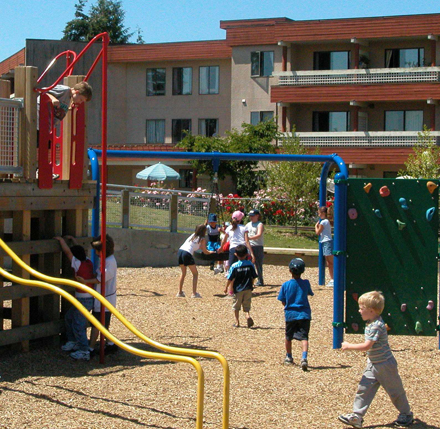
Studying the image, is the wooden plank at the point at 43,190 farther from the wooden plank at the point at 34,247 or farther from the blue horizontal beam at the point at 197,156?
the blue horizontal beam at the point at 197,156

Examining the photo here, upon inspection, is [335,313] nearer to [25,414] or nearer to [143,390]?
[143,390]

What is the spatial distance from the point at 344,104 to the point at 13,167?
3102 centimetres

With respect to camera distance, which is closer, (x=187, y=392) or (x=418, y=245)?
(x=187, y=392)

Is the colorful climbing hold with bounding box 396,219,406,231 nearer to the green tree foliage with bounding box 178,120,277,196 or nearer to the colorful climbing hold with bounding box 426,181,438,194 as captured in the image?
the colorful climbing hold with bounding box 426,181,438,194

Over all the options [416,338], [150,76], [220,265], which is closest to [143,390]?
[416,338]

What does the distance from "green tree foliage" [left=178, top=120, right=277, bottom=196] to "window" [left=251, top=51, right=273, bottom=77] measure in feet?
13.8

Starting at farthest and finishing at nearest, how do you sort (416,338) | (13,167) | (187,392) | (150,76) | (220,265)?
(150,76) < (220,265) < (416,338) < (13,167) < (187,392)

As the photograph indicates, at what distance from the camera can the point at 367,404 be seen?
19.8 ft

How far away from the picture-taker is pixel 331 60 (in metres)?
37.4

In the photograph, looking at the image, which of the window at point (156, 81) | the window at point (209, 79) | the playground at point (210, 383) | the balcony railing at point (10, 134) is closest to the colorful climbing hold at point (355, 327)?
the playground at point (210, 383)

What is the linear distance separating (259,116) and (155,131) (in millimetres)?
7325

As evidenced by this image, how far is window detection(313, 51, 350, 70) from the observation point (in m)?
37.2

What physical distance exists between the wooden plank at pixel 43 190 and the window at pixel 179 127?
33752mm

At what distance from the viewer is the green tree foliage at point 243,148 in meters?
35.1
